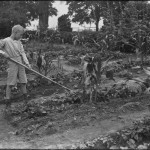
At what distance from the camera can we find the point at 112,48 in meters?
12.5

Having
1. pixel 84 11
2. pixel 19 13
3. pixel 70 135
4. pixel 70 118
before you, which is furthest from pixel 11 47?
pixel 84 11

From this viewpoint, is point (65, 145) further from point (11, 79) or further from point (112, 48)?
point (112, 48)

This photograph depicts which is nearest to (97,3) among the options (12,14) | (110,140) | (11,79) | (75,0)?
(75,0)

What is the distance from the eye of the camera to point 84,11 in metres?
33.2

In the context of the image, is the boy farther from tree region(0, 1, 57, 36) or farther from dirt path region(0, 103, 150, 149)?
tree region(0, 1, 57, 36)

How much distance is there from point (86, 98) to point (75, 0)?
93.1 ft

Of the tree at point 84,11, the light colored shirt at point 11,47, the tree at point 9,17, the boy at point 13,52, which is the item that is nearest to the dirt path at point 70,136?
the boy at point 13,52

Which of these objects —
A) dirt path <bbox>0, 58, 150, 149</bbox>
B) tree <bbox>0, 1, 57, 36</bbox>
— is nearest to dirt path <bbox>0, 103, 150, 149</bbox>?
dirt path <bbox>0, 58, 150, 149</bbox>

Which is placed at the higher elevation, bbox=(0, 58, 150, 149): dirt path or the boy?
the boy

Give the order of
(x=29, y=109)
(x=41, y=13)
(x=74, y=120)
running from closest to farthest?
(x=74, y=120), (x=29, y=109), (x=41, y=13)

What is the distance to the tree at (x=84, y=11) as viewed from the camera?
102 ft

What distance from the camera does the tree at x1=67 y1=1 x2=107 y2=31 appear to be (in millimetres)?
31109

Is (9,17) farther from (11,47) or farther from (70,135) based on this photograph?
(70,135)

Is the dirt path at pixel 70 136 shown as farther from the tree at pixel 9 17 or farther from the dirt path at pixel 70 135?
the tree at pixel 9 17
